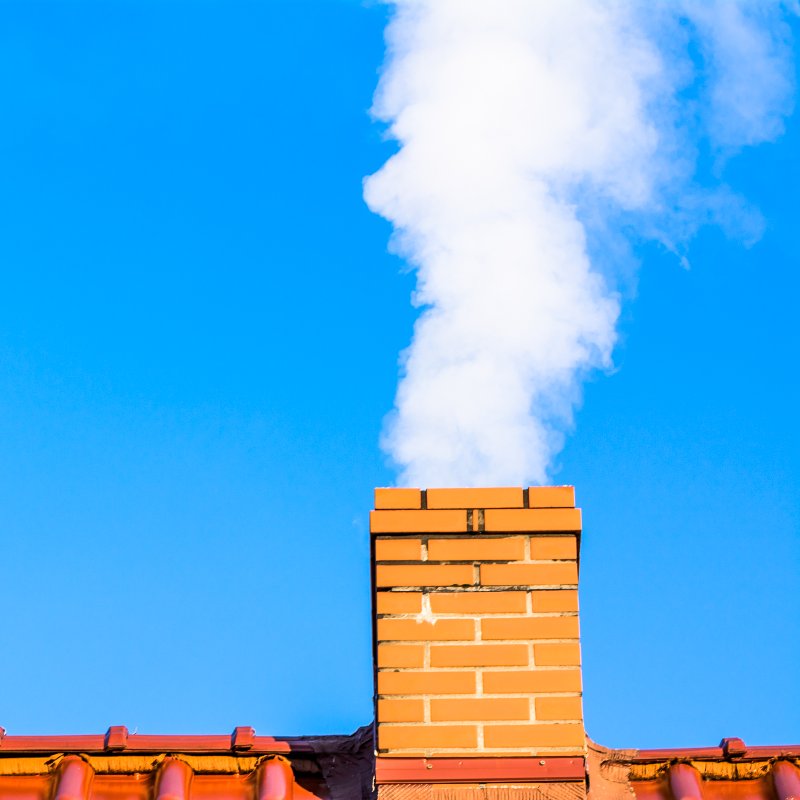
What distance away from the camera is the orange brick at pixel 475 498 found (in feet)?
14.6

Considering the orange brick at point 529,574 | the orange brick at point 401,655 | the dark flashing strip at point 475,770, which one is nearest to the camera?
the dark flashing strip at point 475,770

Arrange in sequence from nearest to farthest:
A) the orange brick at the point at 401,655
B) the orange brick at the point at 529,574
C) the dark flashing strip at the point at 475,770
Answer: the dark flashing strip at the point at 475,770
the orange brick at the point at 401,655
the orange brick at the point at 529,574

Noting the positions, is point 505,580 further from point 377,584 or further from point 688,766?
point 688,766

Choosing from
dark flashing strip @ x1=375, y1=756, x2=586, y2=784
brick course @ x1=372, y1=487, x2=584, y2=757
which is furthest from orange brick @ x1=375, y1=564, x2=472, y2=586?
dark flashing strip @ x1=375, y1=756, x2=586, y2=784

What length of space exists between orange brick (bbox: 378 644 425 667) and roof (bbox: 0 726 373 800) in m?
0.40

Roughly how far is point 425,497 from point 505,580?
338 mm

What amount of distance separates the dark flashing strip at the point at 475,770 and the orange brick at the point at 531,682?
0.63 feet

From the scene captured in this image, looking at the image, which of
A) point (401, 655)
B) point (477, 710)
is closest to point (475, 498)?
point (401, 655)

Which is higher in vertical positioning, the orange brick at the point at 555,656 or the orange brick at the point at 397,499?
the orange brick at the point at 397,499

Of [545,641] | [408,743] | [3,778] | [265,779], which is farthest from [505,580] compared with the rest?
[3,778]

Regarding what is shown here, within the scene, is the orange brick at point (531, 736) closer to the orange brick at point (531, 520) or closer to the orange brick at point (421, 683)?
the orange brick at point (421, 683)

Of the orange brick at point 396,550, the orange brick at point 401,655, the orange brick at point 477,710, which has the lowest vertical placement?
the orange brick at point 477,710

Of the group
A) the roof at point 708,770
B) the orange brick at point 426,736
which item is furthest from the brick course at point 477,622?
the roof at point 708,770

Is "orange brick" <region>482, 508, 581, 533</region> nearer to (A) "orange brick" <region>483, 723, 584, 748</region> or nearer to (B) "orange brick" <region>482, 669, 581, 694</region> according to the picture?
(B) "orange brick" <region>482, 669, 581, 694</region>
